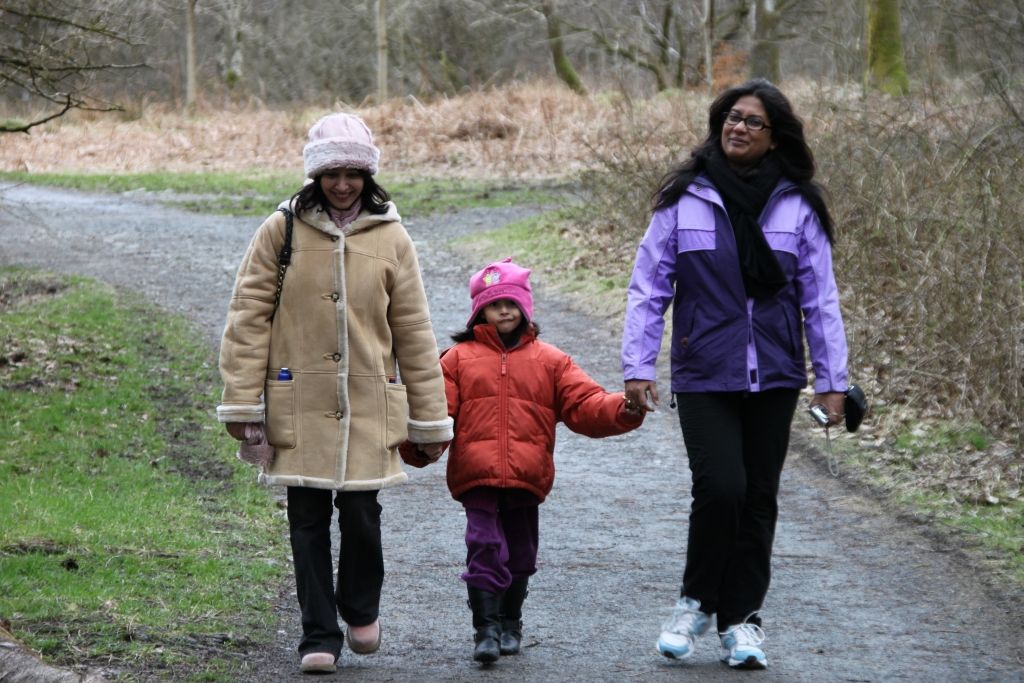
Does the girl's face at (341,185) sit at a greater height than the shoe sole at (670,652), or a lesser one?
greater

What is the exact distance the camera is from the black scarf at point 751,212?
15.1ft

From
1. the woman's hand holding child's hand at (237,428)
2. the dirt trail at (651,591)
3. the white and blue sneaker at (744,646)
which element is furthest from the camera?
the dirt trail at (651,591)

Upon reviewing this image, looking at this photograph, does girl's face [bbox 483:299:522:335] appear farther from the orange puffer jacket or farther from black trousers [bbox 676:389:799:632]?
black trousers [bbox 676:389:799:632]

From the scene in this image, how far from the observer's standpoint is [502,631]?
4938 millimetres

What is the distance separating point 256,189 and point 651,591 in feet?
61.2

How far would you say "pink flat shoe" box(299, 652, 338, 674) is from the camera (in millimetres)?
Answer: 4523

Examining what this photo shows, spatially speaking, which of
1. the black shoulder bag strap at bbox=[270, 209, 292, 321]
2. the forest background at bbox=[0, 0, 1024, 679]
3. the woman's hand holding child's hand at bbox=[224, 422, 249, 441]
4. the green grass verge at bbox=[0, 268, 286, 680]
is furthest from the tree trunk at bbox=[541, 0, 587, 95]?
the woman's hand holding child's hand at bbox=[224, 422, 249, 441]

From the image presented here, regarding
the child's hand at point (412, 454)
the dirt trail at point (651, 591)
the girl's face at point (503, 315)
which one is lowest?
the dirt trail at point (651, 591)

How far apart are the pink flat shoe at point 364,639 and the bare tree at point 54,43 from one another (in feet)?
15.9

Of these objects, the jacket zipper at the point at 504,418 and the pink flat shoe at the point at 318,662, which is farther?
the jacket zipper at the point at 504,418

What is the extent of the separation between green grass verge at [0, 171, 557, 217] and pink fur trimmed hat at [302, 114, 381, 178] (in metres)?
14.9

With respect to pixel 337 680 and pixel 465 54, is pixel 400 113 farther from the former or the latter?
pixel 337 680

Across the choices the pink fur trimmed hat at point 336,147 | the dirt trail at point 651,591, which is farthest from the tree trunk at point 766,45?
the pink fur trimmed hat at point 336,147

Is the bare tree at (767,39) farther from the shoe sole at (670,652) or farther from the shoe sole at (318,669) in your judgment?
the shoe sole at (318,669)
